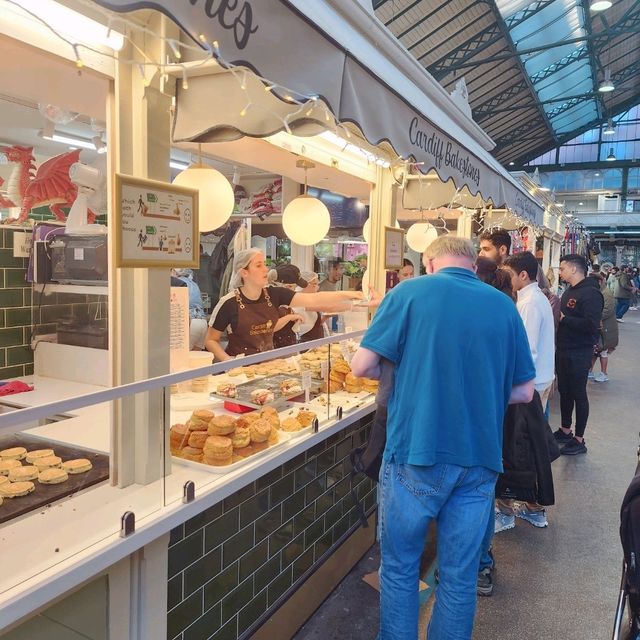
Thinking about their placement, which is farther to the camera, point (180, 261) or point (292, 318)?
point (292, 318)

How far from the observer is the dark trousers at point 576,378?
5.38 m

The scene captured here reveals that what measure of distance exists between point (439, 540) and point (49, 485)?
1.47 m

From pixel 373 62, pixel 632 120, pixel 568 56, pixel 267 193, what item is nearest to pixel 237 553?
pixel 373 62

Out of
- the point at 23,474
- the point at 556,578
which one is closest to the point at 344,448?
the point at 556,578

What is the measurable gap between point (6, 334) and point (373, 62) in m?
3.42

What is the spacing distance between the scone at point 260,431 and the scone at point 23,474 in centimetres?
82

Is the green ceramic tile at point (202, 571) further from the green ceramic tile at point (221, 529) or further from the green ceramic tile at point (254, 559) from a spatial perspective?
the green ceramic tile at point (254, 559)

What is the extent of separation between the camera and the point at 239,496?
2213 mm

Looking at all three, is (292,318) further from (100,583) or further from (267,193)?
(267,193)

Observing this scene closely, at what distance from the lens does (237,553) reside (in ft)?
7.37

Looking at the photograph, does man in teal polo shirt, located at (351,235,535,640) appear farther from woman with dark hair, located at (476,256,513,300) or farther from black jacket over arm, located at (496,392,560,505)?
woman with dark hair, located at (476,256,513,300)

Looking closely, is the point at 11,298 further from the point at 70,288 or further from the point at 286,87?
the point at 286,87

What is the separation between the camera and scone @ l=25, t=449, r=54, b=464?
6.21 ft

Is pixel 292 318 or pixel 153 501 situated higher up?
pixel 292 318
